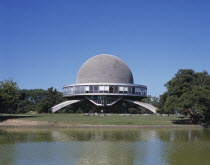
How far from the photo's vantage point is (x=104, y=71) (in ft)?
263

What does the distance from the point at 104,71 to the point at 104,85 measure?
18.4 feet

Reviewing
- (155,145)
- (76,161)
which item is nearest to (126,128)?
(155,145)

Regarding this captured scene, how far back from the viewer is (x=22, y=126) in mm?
37625

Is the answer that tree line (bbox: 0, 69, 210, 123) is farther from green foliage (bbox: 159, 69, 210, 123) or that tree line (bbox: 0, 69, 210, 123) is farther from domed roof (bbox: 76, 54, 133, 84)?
domed roof (bbox: 76, 54, 133, 84)

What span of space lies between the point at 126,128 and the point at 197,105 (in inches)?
392

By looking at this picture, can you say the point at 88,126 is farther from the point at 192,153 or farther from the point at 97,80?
the point at 97,80

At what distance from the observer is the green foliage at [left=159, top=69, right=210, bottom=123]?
39312 mm

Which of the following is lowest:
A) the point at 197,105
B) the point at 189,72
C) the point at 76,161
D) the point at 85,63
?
the point at 76,161

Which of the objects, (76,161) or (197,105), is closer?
(76,161)

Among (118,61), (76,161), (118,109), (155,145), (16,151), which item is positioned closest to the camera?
(76,161)

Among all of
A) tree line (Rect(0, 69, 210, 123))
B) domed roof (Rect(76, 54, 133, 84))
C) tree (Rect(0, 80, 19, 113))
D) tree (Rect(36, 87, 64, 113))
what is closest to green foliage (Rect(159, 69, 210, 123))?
tree line (Rect(0, 69, 210, 123))

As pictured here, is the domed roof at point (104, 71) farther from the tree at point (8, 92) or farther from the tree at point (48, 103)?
the tree at point (8, 92)

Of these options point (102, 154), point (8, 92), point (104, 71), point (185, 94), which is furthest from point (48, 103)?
point (102, 154)

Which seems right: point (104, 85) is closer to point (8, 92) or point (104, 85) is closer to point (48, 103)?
point (48, 103)
